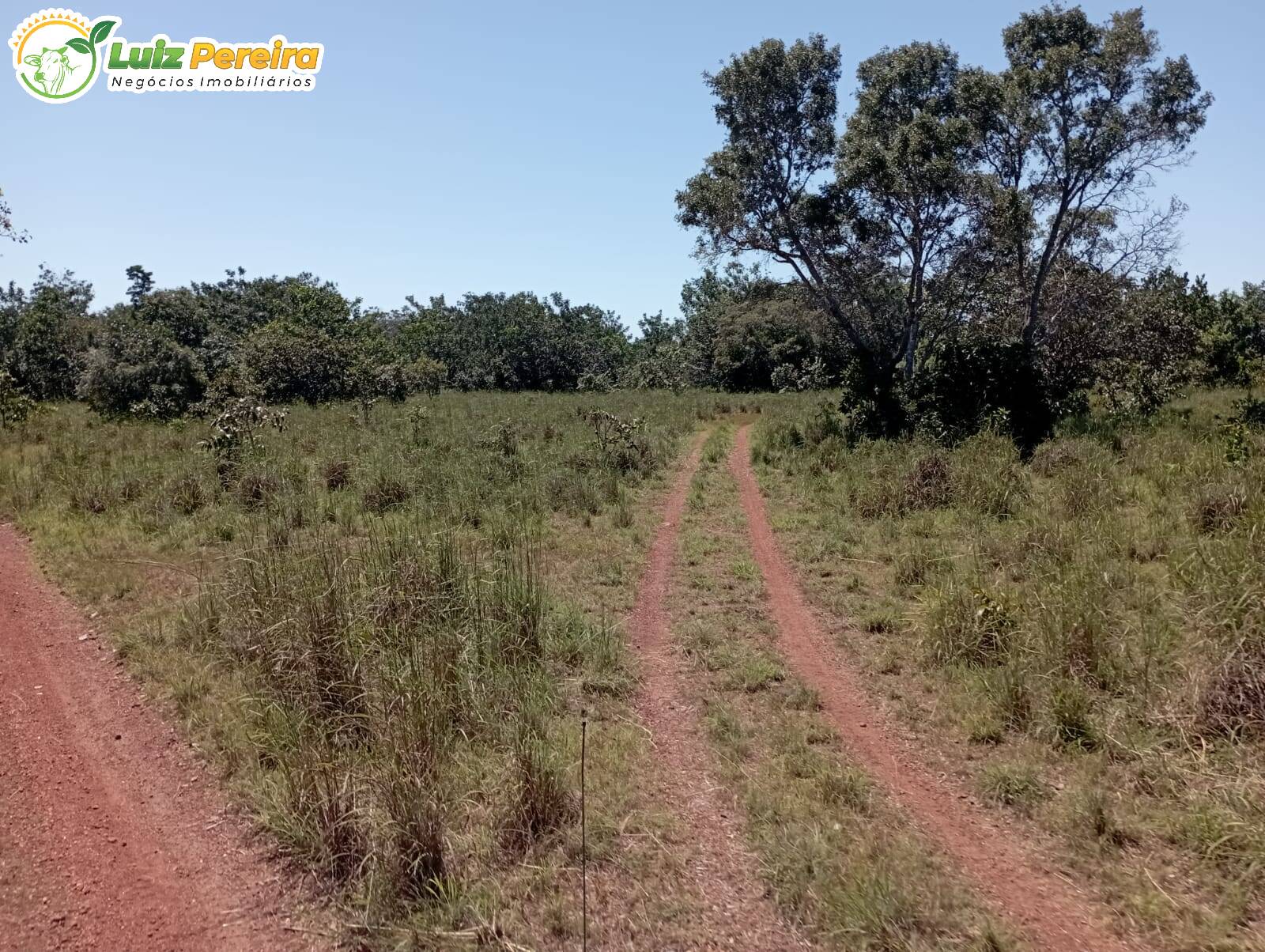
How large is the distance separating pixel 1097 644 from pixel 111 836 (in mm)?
6375

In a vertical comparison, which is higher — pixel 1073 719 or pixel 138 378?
pixel 138 378

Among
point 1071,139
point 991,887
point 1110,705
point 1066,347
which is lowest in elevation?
point 991,887

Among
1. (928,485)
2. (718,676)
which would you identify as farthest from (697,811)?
(928,485)

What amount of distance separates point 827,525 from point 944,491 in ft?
5.81

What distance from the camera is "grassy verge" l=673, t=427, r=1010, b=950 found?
11.3 ft

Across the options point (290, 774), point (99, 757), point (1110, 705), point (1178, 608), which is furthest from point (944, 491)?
point (99, 757)

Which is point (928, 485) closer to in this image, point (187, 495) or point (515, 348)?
point (187, 495)

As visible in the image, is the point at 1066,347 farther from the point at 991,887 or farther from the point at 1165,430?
the point at 991,887

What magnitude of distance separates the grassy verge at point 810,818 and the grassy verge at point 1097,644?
2.36ft

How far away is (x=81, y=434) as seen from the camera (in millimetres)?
16672

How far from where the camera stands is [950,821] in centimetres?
428

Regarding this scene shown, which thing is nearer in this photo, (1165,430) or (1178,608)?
(1178,608)

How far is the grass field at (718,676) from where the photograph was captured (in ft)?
12.3

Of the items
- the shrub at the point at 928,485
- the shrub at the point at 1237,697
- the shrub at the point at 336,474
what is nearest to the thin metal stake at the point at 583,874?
the shrub at the point at 1237,697
